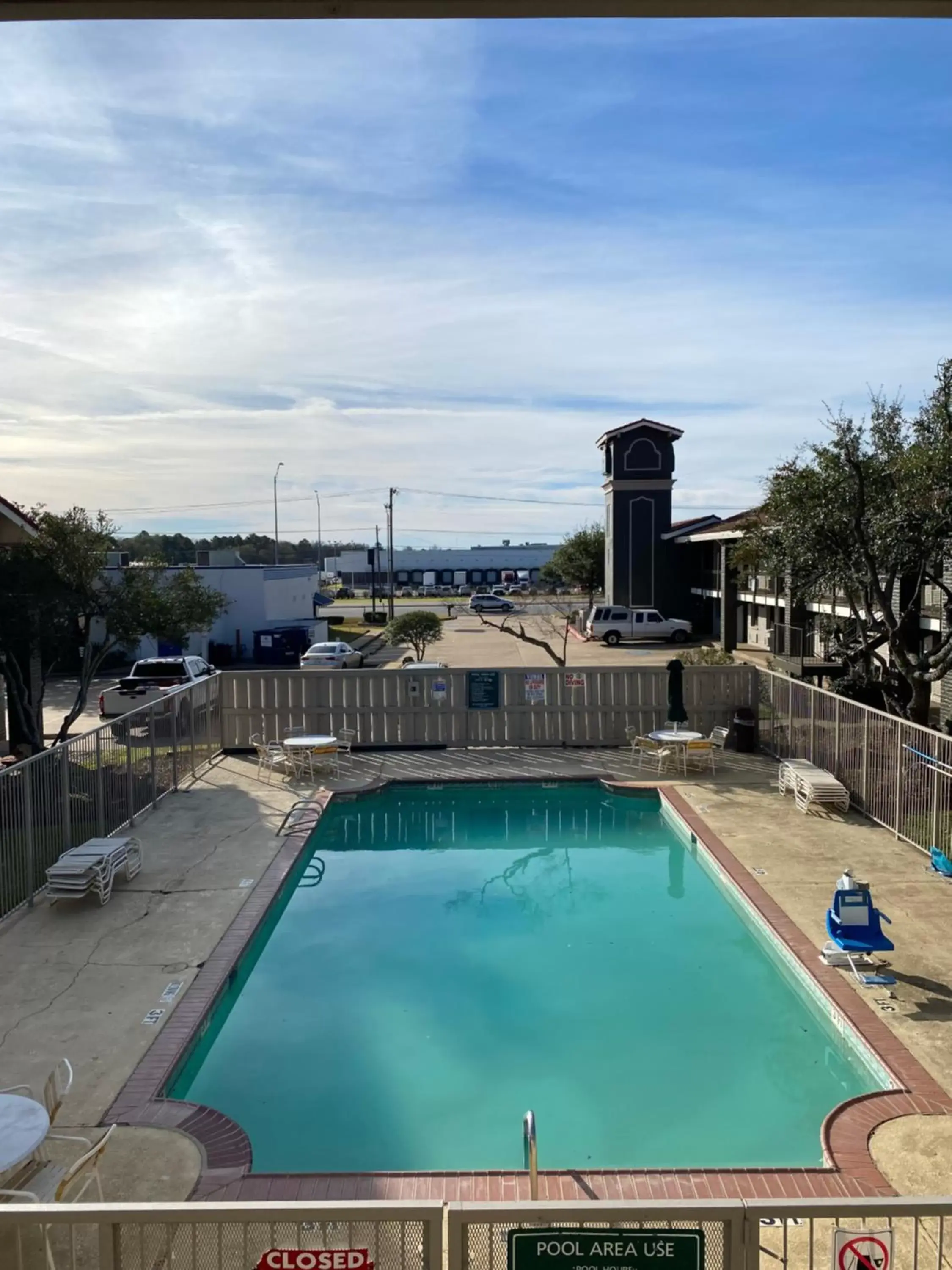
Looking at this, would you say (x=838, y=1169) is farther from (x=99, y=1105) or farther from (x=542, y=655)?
(x=542, y=655)

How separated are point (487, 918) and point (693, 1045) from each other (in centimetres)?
363

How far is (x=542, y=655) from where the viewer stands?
39.7 metres

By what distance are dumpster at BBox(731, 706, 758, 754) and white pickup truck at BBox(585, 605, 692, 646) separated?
2509 cm

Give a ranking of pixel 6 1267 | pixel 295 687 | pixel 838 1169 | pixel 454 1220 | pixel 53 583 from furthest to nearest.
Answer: pixel 295 687 < pixel 53 583 < pixel 838 1169 < pixel 6 1267 < pixel 454 1220

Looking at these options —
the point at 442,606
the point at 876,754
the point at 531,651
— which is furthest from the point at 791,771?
the point at 442,606

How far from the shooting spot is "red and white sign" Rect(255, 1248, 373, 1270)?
11.2 ft

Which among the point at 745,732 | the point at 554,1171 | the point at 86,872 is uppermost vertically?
the point at 745,732

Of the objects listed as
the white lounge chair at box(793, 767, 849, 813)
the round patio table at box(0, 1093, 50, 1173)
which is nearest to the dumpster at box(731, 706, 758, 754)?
the white lounge chair at box(793, 767, 849, 813)

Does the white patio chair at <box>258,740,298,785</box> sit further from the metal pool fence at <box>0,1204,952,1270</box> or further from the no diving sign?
the no diving sign

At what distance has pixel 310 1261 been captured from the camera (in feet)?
11.4

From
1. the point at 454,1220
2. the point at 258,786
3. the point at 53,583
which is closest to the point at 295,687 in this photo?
the point at 258,786

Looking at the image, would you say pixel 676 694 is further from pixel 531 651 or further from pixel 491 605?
pixel 491 605

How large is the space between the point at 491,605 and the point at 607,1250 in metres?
65.5

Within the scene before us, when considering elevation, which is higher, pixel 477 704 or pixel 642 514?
pixel 642 514
